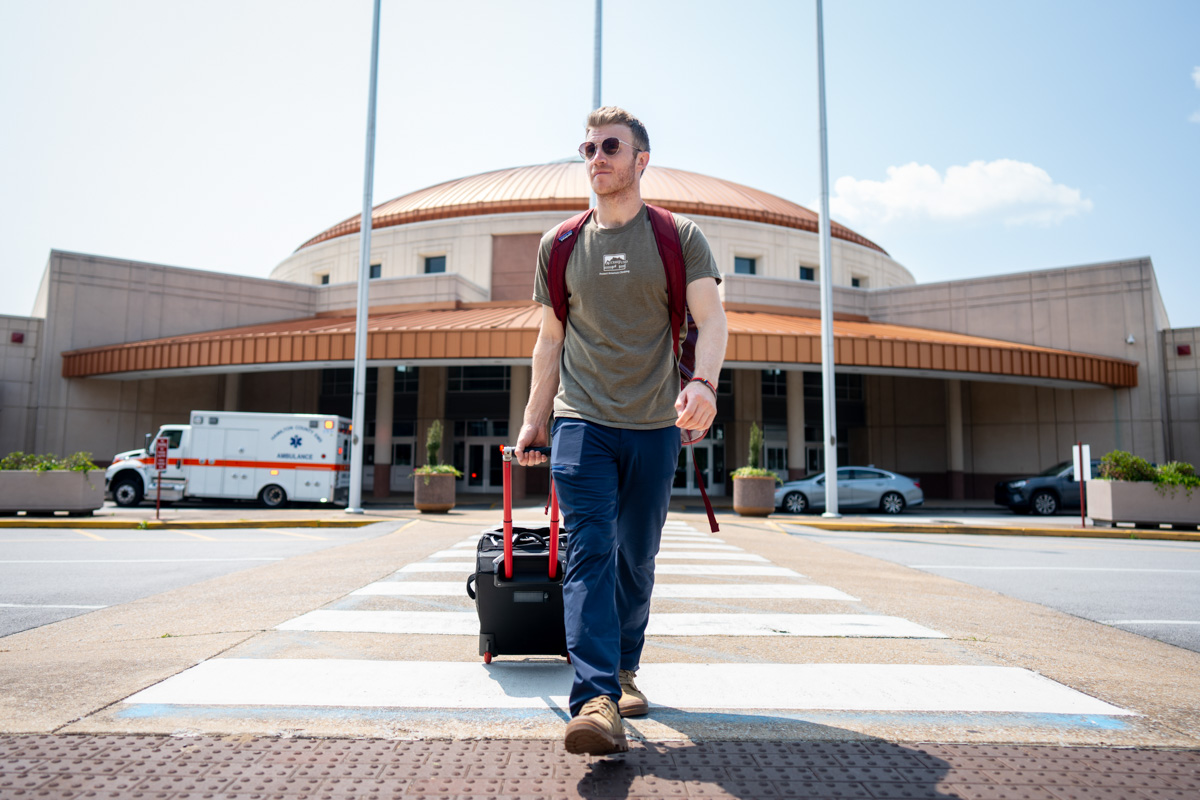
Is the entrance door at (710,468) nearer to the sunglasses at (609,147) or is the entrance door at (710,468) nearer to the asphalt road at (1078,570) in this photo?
the asphalt road at (1078,570)

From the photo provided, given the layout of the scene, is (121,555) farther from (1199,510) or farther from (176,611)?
(1199,510)

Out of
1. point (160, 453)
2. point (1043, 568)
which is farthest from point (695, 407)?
point (160, 453)

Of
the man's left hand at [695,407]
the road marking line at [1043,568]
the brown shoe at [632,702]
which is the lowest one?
the road marking line at [1043,568]

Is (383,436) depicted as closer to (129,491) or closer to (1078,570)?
(129,491)

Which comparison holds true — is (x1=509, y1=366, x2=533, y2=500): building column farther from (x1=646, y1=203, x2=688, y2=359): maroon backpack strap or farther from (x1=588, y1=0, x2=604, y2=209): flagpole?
(x1=646, y1=203, x2=688, y2=359): maroon backpack strap

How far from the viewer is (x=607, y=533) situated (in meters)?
2.71

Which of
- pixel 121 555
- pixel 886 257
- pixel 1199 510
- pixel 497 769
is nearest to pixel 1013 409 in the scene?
pixel 886 257

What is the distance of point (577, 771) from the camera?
2.28m

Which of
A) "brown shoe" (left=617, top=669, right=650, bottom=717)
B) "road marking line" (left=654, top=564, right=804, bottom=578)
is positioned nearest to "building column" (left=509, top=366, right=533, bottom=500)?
"road marking line" (left=654, top=564, right=804, bottom=578)

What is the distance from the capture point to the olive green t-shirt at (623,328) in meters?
2.84

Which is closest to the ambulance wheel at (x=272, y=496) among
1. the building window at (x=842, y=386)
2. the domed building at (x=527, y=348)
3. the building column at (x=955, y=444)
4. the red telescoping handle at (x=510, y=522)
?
the domed building at (x=527, y=348)

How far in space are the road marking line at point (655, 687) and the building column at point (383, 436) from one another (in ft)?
79.3

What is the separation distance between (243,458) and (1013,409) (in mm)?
26544

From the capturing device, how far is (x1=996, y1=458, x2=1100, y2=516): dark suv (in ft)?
67.1
